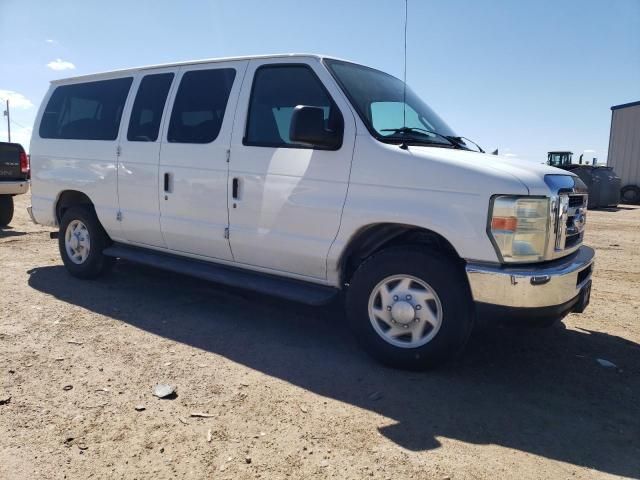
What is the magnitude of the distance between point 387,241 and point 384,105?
3.75 feet

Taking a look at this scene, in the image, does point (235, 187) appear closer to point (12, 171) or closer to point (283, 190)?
point (283, 190)

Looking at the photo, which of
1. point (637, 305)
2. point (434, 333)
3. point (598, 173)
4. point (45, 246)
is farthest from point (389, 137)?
point (598, 173)

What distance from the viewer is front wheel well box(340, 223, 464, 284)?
11.8 feet

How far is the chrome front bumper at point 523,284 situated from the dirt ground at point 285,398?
2.07 feet

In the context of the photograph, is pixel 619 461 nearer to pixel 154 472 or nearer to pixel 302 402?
pixel 302 402

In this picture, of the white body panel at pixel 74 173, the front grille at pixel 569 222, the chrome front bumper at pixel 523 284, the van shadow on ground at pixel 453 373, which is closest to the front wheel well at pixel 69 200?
the white body panel at pixel 74 173

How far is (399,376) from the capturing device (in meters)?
3.51

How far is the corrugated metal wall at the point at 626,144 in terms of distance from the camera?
24062 millimetres

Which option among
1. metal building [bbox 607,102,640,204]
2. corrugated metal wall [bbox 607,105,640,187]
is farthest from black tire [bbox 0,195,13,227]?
corrugated metal wall [bbox 607,105,640,187]

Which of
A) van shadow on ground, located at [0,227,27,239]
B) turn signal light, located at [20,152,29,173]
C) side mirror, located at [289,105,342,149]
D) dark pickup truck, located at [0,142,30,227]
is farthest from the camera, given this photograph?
turn signal light, located at [20,152,29,173]

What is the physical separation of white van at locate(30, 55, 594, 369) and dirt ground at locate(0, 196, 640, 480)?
0.44 meters

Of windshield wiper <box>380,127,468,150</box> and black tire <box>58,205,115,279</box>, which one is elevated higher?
windshield wiper <box>380,127,468,150</box>

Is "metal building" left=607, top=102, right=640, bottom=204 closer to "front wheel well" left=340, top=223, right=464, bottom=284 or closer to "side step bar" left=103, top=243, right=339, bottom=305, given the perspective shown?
"front wheel well" left=340, top=223, right=464, bottom=284

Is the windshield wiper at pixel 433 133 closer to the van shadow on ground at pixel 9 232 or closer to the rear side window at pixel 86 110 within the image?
the rear side window at pixel 86 110
